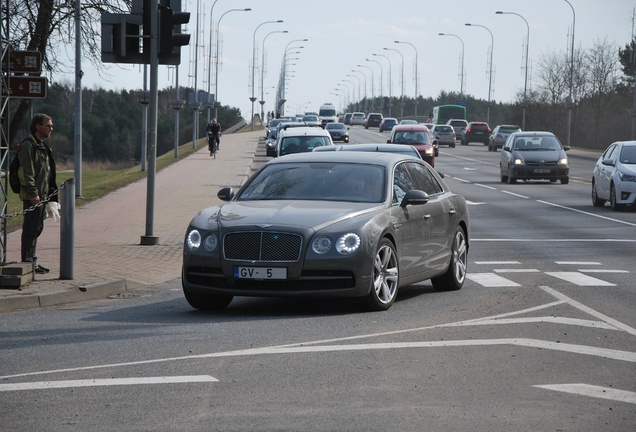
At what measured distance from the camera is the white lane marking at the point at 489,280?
46.9 feet

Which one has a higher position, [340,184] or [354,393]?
[340,184]

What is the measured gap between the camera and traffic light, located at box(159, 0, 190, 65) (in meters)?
18.2

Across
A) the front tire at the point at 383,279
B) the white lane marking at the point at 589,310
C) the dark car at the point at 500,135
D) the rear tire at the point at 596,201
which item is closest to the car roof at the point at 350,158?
the front tire at the point at 383,279

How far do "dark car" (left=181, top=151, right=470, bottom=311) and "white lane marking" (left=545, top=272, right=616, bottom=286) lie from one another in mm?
1874

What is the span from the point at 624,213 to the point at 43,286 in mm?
18216

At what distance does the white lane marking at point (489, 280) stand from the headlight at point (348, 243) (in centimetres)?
323

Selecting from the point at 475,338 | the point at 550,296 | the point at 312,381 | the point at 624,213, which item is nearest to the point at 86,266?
the point at 550,296

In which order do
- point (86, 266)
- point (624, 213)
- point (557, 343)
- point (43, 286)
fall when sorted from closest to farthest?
point (557, 343) → point (43, 286) → point (86, 266) → point (624, 213)

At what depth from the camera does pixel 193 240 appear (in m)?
11.7

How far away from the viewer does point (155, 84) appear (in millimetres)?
18688

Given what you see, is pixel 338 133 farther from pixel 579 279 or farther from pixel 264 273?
pixel 264 273

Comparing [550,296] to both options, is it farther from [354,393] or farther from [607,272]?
[354,393]

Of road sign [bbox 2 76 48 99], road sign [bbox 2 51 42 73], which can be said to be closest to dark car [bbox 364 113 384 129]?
road sign [bbox 2 76 48 99]

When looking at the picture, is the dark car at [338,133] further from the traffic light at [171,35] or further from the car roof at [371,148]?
the traffic light at [171,35]
